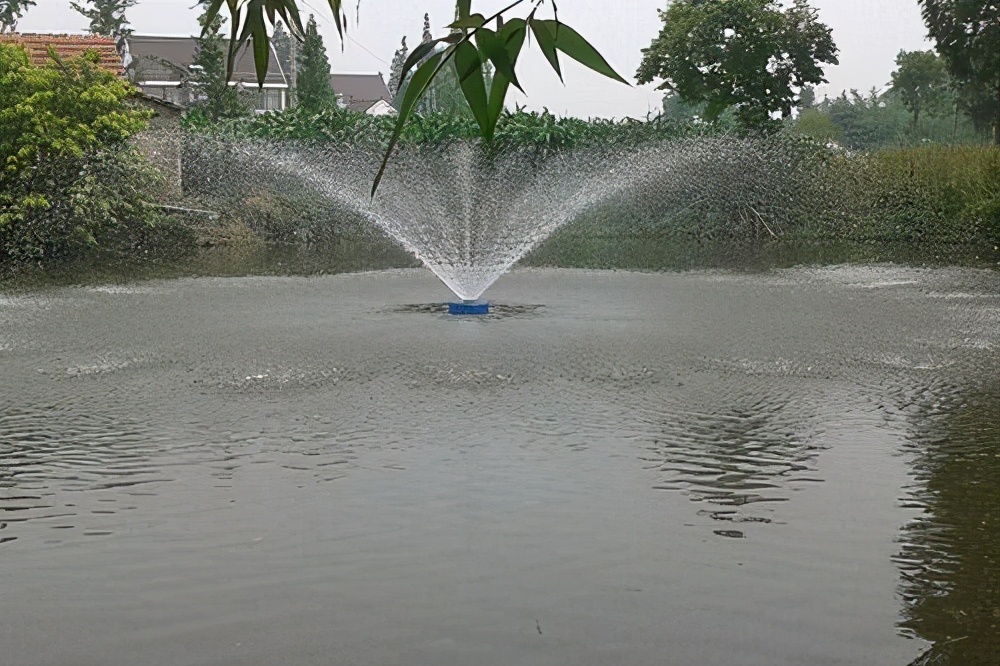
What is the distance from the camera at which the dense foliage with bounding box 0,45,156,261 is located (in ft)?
55.3

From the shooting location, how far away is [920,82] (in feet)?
172

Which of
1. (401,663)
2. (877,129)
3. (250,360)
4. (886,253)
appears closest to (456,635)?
(401,663)

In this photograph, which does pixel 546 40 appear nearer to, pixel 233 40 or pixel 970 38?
pixel 233 40

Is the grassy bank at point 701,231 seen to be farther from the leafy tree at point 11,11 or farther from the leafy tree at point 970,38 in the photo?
the leafy tree at point 11,11

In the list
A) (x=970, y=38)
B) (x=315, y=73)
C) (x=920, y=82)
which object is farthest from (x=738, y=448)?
(x=920, y=82)

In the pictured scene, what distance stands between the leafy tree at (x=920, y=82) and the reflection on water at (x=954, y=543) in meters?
46.8

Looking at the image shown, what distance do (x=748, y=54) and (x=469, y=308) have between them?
894 inches

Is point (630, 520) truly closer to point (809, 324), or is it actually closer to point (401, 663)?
point (401, 663)

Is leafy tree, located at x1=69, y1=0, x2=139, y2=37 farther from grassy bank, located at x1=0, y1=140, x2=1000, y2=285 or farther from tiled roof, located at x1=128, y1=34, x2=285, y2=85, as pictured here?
grassy bank, located at x1=0, y1=140, x2=1000, y2=285

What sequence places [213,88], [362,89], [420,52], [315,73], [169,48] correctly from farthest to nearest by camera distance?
[362,89] < [169,48] < [315,73] < [213,88] < [420,52]

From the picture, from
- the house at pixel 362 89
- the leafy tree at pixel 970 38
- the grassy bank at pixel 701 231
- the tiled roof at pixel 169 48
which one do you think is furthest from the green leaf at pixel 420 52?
the house at pixel 362 89

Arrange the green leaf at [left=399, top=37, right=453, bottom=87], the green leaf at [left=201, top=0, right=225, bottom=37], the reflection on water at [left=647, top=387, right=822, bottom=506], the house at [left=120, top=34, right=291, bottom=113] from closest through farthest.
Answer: the green leaf at [left=399, top=37, right=453, bottom=87], the green leaf at [left=201, top=0, right=225, bottom=37], the reflection on water at [left=647, top=387, right=822, bottom=506], the house at [left=120, top=34, right=291, bottom=113]

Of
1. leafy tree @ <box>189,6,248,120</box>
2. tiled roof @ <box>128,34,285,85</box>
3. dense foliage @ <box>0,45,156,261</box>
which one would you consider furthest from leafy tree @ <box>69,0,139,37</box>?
dense foliage @ <box>0,45,156,261</box>

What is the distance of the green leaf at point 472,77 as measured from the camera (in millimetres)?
1586
